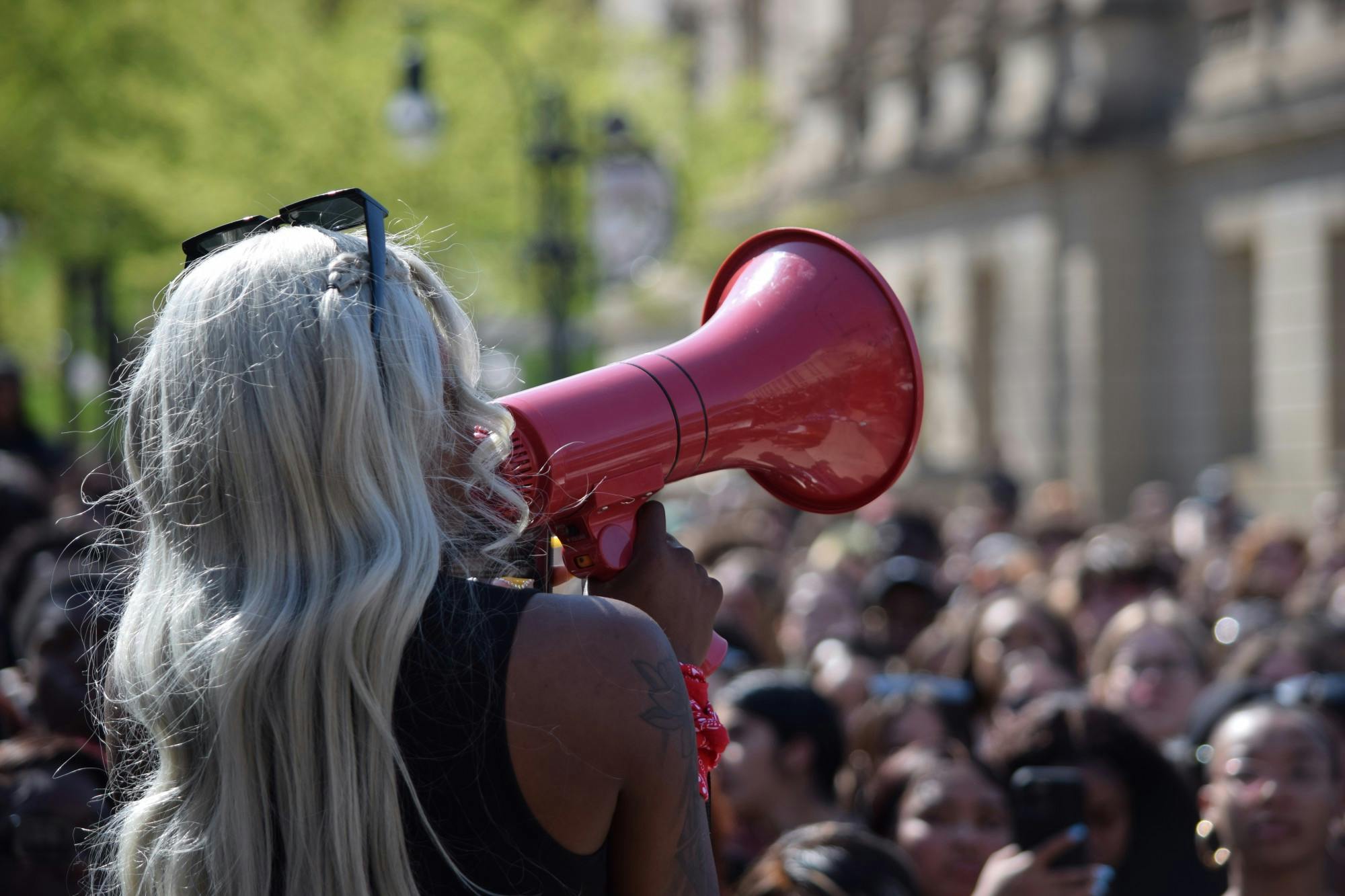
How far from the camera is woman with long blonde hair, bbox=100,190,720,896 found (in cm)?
159

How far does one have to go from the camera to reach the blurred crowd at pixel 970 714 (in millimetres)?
3322

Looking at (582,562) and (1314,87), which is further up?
(1314,87)

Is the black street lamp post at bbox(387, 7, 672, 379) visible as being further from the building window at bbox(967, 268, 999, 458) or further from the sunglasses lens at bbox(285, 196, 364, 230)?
the sunglasses lens at bbox(285, 196, 364, 230)

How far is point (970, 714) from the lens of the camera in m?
5.60

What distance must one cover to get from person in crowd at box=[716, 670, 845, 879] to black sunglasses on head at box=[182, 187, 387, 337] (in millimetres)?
2899

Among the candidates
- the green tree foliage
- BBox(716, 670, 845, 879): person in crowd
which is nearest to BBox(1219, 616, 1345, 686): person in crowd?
BBox(716, 670, 845, 879): person in crowd

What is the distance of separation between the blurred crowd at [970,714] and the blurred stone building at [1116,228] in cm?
621

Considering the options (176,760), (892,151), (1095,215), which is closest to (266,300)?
(176,760)

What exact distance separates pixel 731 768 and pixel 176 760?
298 cm

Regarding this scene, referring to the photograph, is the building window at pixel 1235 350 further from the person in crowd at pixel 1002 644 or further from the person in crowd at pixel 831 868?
the person in crowd at pixel 831 868

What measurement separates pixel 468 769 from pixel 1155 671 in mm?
4145

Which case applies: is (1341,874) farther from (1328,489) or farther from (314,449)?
(1328,489)

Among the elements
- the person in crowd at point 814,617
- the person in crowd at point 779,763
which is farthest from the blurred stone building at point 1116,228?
the person in crowd at point 779,763

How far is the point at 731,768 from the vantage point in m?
4.53
